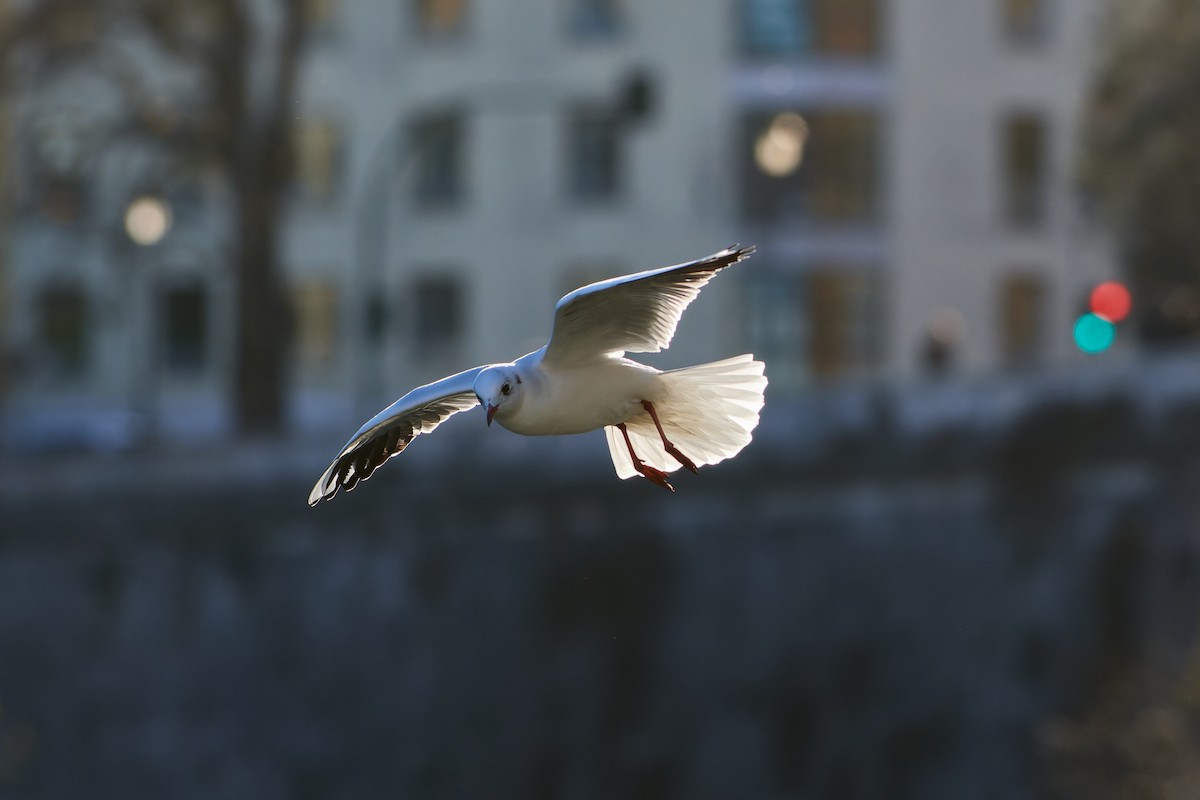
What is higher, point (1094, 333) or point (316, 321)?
point (316, 321)

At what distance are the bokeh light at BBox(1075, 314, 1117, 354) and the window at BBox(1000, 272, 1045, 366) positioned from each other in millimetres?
20883

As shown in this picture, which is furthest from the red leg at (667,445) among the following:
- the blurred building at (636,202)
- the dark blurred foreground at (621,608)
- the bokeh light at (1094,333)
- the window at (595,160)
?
the window at (595,160)

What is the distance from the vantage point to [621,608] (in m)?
25.8

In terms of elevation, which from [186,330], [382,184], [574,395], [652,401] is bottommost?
[186,330]

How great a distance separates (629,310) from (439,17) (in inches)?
1262

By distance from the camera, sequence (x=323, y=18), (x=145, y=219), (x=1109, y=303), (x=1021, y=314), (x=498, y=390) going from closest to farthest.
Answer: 1. (x=498, y=390)
2. (x=1109, y=303)
3. (x=145, y=219)
4. (x=323, y=18)
5. (x=1021, y=314)

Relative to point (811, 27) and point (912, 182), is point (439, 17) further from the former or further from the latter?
point (912, 182)

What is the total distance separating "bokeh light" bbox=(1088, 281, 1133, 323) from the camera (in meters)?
18.2

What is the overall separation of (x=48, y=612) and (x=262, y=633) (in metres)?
2.42

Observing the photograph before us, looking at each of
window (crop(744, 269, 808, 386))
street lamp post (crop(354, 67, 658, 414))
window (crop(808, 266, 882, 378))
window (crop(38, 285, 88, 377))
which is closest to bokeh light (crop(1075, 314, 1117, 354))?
street lamp post (crop(354, 67, 658, 414))

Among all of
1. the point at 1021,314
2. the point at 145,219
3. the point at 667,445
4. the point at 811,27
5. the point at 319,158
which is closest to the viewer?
the point at 667,445

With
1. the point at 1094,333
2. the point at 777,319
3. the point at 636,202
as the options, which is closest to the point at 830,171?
the point at 777,319

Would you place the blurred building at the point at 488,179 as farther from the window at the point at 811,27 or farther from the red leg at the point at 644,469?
the red leg at the point at 644,469

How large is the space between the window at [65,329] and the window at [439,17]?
747cm
